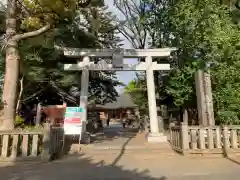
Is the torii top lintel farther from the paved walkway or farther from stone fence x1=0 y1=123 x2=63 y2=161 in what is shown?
the paved walkway

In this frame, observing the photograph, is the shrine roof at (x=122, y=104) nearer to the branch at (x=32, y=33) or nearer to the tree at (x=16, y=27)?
the tree at (x=16, y=27)

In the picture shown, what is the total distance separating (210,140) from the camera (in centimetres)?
823

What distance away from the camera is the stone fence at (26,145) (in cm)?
757

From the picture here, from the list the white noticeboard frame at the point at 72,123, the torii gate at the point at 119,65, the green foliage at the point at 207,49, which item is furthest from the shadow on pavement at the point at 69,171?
the green foliage at the point at 207,49

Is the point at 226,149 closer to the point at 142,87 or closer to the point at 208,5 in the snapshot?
the point at 208,5

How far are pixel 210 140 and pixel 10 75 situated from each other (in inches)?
256

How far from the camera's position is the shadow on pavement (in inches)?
219

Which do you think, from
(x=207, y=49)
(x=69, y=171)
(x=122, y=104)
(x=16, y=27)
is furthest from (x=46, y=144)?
(x=122, y=104)

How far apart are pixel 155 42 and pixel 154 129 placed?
777cm

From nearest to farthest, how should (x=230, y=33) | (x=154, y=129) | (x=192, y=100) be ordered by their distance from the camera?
(x=230, y=33) < (x=154, y=129) < (x=192, y=100)

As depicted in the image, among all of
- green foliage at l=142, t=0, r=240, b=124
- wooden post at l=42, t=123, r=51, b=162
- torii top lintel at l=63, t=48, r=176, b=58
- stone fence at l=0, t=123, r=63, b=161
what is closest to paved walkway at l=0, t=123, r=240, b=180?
wooden post at l=42, t=123, r=51, b=162

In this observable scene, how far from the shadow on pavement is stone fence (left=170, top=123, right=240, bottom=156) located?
8.26ft

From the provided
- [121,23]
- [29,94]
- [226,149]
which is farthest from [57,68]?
[226,149]

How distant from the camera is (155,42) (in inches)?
717
